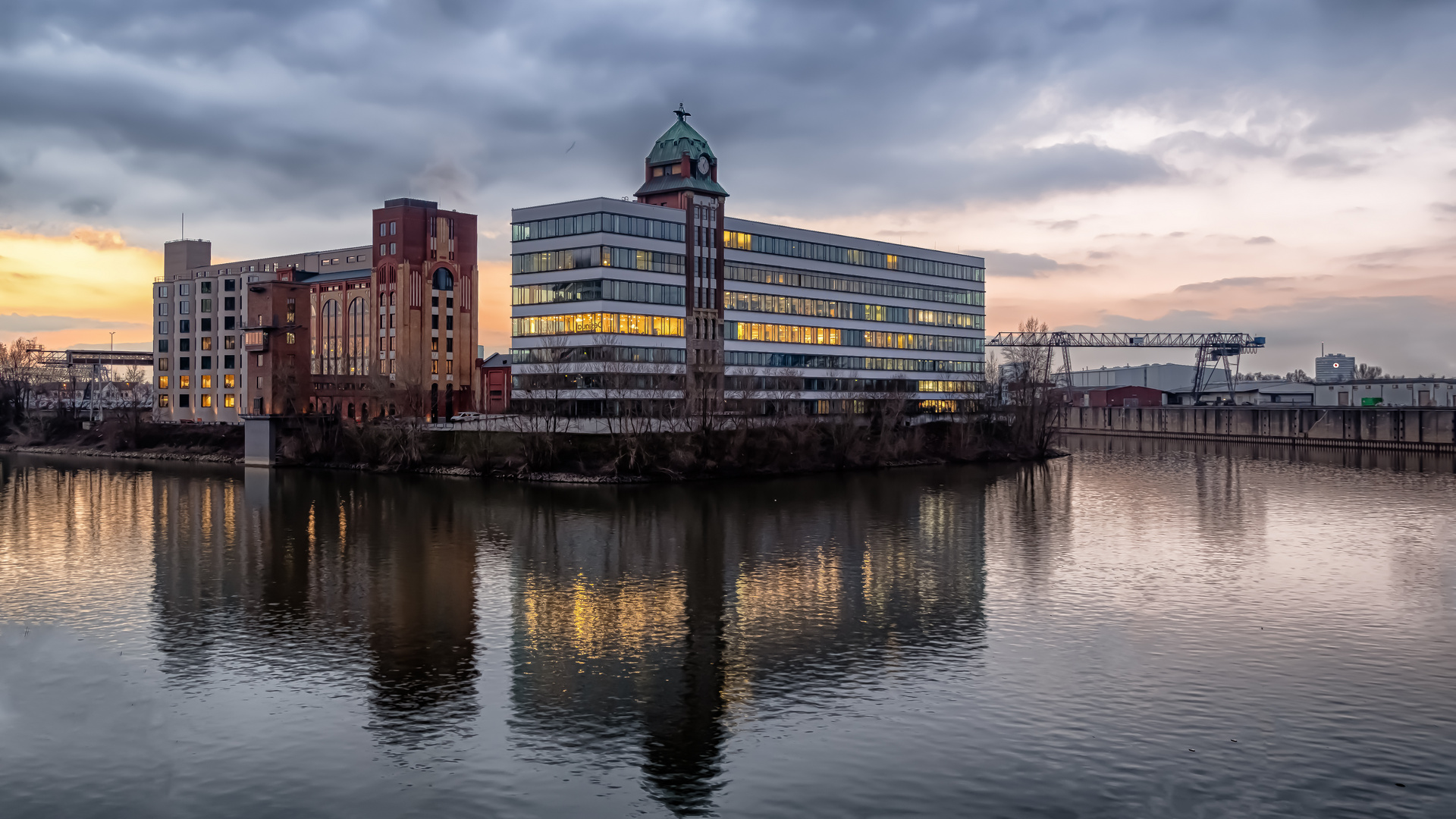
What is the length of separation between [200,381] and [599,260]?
3744 inches

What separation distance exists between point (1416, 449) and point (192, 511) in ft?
507

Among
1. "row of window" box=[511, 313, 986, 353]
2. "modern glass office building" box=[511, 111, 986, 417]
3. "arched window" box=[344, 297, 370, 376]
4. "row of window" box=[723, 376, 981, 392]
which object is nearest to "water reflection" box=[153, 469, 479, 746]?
"modern glass office building" box=[511, 111, 986, 417]

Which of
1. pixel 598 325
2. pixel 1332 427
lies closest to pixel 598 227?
pixel 598 325

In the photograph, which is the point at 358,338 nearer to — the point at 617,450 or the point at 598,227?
the point at 598,227

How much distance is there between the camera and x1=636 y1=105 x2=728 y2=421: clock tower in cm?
12719

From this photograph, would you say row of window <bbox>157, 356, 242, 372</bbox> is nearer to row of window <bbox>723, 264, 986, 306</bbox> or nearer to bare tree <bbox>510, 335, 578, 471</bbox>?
bare tree <bbox>510, 335, 578, 471</bbox>

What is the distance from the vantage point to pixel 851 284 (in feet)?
486

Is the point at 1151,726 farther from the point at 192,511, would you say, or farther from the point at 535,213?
the point at 535,213

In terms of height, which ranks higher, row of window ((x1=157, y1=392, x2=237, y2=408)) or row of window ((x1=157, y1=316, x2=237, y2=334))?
row of window ((x1=157, y1=316, x2=237, y2=334))

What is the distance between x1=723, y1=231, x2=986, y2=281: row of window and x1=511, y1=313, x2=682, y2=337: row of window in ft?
48.9

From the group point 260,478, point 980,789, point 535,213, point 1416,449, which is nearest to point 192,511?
point 260,478

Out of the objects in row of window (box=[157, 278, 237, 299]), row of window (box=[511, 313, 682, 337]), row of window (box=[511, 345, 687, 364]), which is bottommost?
row of window (box=[511, 345, 687, 364])

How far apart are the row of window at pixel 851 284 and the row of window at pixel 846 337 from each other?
5604 millimetres

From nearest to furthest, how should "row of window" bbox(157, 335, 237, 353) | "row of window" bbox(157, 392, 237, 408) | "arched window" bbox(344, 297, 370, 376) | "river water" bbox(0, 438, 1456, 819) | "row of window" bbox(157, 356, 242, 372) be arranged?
"river water" bbox(0, 438, 1456, 819), "arched window" bbox(344, 297, 370, 376), "row of window" bbox(157, 335, 237, 353), "row of window" bbox(157, 392, 237, 408), "row of window" bbox(157, 356, 242, 372)
